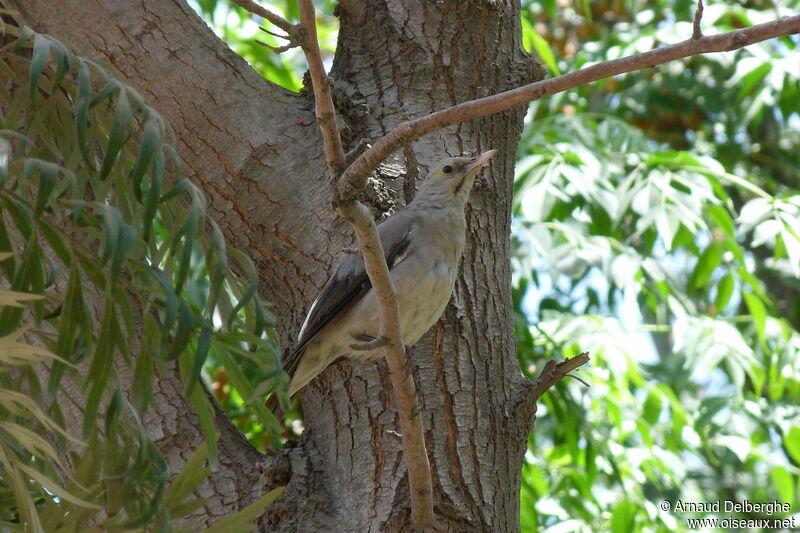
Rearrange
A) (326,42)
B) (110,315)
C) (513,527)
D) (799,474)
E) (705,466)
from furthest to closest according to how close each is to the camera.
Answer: (705,466)
(326,42)
(799,474)
(513,527)
(110,315)

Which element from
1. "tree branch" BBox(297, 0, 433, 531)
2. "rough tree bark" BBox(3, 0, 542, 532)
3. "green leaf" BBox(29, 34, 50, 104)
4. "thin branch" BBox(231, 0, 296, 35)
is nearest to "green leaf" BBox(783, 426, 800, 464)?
"rough tree bark" BBox(3, 0, 542, 532)

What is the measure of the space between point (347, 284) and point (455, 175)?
624 mm

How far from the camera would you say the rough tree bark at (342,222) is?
119 inches

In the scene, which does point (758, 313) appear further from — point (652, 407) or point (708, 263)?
point (652, 407)

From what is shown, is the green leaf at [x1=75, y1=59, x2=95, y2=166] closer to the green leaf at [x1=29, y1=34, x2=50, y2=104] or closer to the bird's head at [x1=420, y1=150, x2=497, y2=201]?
the green leaf at [x1=29, y1=34, x2=50, y2=104]

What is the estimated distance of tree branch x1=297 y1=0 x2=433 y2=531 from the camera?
2287 millimetres

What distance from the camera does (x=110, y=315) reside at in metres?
2.13

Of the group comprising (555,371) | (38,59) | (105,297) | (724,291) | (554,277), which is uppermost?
(724,291)

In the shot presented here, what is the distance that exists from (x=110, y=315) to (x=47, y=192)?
0.39 meters

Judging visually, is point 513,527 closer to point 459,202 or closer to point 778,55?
point 459,202

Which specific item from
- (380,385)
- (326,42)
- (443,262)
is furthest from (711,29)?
(380,385)

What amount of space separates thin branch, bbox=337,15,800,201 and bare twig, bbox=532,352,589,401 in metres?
1.05

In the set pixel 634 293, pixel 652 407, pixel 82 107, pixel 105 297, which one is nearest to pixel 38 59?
pixel 82 107

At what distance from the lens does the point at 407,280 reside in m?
3.58
